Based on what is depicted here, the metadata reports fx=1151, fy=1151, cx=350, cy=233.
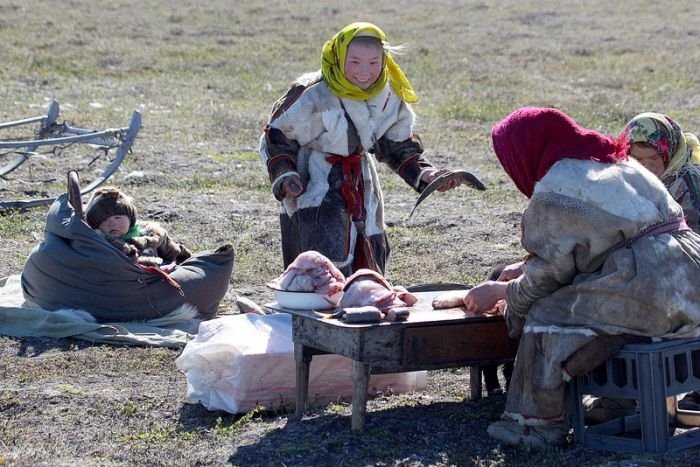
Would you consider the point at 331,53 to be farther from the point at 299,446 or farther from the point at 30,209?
the point at 30,209

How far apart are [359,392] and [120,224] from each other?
2483mm

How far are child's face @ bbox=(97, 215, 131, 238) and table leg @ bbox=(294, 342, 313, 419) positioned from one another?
6.69ft

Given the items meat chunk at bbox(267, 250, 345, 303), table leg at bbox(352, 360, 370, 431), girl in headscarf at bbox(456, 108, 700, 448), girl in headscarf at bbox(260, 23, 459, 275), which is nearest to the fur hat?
girl in headscarf at bbox(260, 23, 459, 275)

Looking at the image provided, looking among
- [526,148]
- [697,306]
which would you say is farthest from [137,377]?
[697,306]

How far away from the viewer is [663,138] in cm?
518

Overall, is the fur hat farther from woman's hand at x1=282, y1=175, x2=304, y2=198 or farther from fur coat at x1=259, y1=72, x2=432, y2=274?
woman's hand at x1=282, y1=175, x2=304, y2=198

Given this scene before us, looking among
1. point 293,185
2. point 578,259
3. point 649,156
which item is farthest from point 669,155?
point 293,185

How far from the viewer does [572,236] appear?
13.2 ft

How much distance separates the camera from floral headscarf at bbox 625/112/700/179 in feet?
16.9

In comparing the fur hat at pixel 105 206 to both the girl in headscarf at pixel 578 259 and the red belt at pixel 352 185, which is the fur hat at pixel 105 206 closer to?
the red belt at pixel 352 185

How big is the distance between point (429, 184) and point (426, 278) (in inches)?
93.7

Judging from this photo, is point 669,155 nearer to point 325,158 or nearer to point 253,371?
point 325,158

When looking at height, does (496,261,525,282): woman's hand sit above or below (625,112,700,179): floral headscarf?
below

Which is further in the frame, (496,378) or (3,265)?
(3,265)
